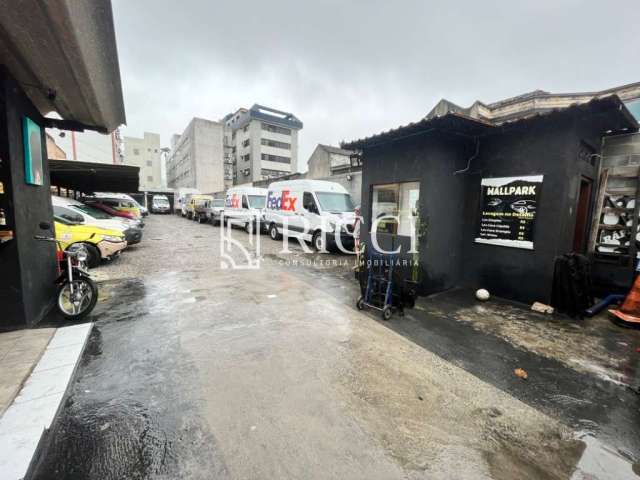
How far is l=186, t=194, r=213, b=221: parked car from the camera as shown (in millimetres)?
20156

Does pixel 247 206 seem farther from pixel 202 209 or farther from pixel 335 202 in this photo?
pixel 202 209

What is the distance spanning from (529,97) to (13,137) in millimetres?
12425

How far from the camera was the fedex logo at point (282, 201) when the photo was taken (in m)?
10.8

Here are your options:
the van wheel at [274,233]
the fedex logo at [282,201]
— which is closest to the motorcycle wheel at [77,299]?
the fedex logo at [282,201]

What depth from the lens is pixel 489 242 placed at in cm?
549

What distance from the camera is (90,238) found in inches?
266

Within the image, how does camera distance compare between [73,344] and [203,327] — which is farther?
[203,327]

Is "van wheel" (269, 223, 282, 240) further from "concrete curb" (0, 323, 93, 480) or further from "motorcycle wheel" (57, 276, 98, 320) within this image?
"concrete curb" (0, 323, 93, 480)

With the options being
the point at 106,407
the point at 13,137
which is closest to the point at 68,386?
the point at 106,407

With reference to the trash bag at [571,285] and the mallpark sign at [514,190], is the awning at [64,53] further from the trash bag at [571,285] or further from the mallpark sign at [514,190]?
the trash bag at [571,285]

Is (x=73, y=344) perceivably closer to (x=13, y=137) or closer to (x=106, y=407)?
(x=106, y=407)

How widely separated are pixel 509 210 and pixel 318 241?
19.1ft

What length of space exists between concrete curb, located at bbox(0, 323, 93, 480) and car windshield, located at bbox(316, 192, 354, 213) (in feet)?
24.0

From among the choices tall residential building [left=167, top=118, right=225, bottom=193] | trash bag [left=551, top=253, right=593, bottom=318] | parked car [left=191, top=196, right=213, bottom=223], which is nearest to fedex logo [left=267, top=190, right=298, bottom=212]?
trash bag [left=551, top=253, right=593, bottom=318]
